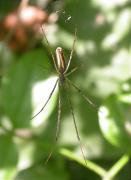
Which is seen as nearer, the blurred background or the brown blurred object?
the blurred background

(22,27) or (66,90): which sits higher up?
(22,27)

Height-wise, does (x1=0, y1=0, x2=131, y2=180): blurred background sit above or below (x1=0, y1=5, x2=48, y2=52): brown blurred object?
below

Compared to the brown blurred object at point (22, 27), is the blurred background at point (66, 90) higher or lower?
lower

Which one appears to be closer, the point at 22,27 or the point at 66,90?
the point at 66,90

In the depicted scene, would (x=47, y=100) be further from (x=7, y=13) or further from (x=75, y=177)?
(x=7, y=13)

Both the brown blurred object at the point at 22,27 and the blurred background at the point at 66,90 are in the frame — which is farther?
the brown blurred object at the point at 22,27
